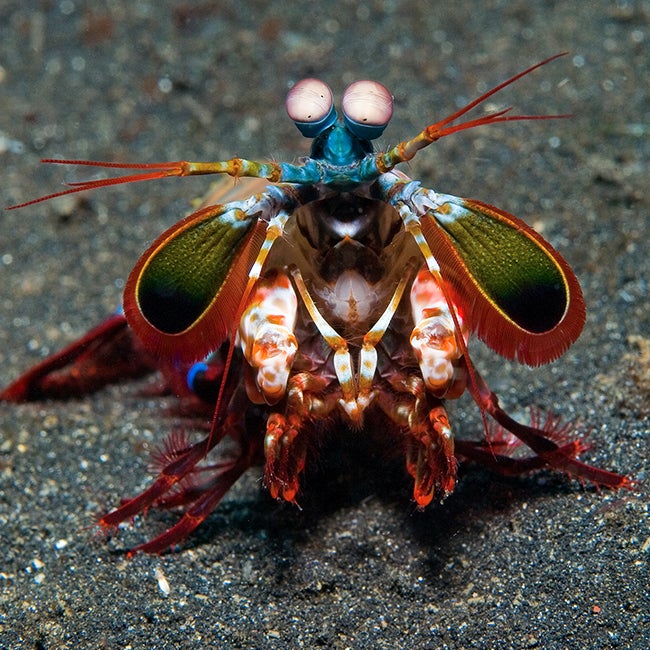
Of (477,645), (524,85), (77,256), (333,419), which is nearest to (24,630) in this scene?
(333,419)

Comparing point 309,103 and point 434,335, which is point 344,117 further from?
point 434,335

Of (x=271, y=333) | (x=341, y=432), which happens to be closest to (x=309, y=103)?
(x=271, y=333)

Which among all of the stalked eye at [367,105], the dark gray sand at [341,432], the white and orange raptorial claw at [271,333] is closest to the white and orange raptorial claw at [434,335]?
the white and orange raptorial claw at [271,333]

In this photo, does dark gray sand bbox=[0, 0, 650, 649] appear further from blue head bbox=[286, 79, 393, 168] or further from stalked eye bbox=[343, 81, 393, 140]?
stalked eye bbox=[343, 81, 393, 140]

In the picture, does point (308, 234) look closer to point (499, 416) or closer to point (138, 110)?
point (499, 416)

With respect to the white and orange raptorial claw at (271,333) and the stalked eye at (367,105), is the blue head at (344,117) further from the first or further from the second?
the white and orange raptorial claw at (271,333)

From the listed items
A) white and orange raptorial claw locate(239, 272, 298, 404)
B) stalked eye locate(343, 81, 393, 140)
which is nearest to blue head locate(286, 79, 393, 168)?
stalked eye locate(343, 81, 393, 140)
